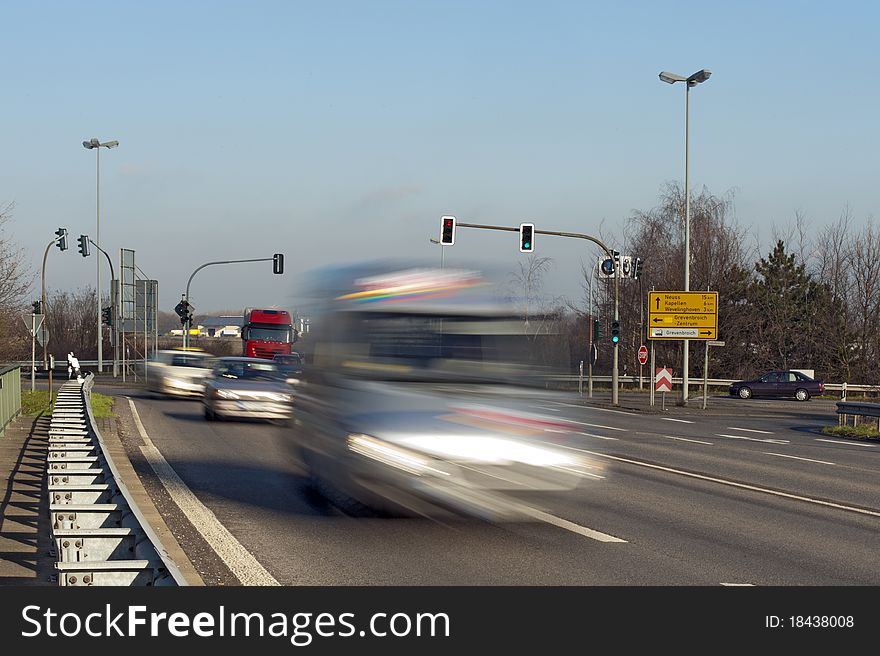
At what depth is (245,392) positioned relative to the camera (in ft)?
68.9

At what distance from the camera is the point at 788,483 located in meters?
13.7

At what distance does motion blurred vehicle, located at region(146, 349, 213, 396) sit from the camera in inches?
1193

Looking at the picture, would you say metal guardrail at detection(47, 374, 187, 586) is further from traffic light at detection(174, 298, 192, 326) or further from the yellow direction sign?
traffic light at detection(174, 298, 192, 326)

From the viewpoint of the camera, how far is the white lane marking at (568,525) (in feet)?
28.6

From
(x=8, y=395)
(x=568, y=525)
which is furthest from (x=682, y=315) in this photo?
(x=568, y=525)

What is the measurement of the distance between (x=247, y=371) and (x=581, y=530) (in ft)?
45.0

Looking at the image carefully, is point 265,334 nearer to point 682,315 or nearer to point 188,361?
point 188,361

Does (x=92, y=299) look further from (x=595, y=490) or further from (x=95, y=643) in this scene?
(x=95, y=643)

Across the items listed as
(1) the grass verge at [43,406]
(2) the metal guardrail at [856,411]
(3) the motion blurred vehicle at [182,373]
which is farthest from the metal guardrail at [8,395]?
(2) the metal guardrail at [856,411]

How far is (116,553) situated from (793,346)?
202ft

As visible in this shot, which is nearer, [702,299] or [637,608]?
[637,608]

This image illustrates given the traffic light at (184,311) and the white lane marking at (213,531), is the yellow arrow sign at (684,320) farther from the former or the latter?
the white lane marking at (213,531)

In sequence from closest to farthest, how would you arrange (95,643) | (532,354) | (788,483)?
1. (95,643)
2. (532,354)
3. (788,483)

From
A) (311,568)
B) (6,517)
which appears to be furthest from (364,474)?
(6,517)
